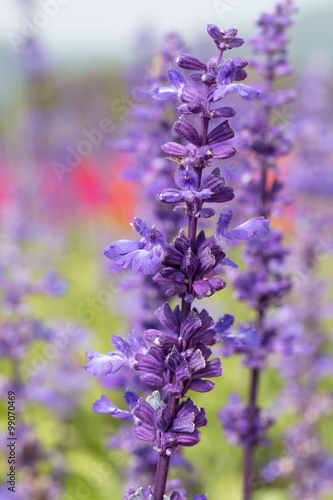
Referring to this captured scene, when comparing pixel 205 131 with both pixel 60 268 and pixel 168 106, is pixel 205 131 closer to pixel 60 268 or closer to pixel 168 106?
pixel 168 106

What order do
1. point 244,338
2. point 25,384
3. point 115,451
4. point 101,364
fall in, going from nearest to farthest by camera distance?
1. point 101,364
2. point 244,338
3. point 25,384
4. point 115,451

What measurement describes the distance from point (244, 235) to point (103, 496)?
157 inches

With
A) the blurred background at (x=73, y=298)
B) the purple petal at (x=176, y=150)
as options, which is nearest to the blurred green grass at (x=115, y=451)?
the blurred background at (x=73, y=298)

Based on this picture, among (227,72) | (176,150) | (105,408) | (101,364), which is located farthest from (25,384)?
(227,72)

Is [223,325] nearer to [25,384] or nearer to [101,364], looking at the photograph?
[101,364]

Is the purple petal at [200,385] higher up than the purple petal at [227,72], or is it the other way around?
the purple petal at [227,72]

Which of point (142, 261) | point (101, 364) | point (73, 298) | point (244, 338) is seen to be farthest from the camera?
point (73, 298)

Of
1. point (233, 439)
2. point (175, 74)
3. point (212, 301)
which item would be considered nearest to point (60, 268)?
point (212, 301)

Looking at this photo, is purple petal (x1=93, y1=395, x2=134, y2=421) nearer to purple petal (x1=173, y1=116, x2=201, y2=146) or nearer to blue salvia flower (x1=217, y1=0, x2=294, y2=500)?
purple petal (x1=173, y1=116, x2=201, y2=146)

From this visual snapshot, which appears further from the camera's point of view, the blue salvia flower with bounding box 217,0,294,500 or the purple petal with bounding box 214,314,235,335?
the blue salvia flower with bounding box 217,0,294,500

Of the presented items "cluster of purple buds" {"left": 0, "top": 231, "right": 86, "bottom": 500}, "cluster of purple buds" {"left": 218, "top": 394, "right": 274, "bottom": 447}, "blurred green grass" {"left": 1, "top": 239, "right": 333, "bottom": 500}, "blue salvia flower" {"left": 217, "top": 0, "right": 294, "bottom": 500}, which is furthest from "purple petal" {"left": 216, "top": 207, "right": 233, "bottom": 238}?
"blurred green grass" {"left": 1, "top": 239, "right": 333, "bottom": 500}

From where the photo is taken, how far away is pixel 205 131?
6.73ft

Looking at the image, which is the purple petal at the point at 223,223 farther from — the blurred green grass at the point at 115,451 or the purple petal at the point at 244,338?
the blurred green grass at the point at 115,451

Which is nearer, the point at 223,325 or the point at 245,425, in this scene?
the point at 223,325
